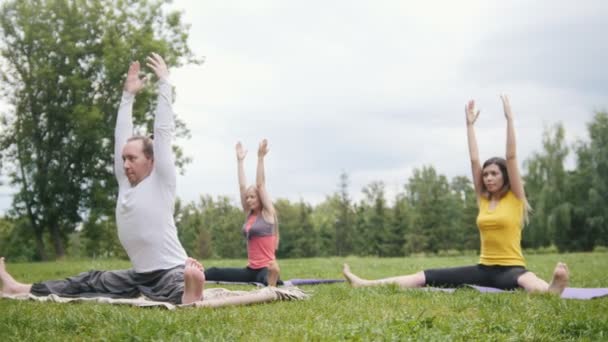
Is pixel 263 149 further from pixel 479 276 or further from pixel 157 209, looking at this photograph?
pixel 479 276

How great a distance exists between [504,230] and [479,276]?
2.03ft

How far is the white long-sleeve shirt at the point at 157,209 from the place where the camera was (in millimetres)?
5070

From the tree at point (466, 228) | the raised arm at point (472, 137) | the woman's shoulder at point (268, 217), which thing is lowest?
the tree at point (466, 228)

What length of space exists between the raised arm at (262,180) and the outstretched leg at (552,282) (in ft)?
12.0

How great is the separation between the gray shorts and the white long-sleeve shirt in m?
0.11

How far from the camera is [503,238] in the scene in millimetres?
6625

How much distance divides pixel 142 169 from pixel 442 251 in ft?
163

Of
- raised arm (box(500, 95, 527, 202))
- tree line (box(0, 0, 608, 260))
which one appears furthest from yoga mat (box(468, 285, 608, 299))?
tree line (box(0, 0, 608, 260))

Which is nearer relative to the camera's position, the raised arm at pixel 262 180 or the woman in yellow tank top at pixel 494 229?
the woman in yellow tank top at pixel 494 229

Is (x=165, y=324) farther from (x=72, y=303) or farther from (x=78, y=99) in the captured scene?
(x=78, y=99)

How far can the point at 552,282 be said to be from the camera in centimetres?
562

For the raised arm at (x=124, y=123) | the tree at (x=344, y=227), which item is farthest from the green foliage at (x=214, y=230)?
the raised arm at (x=124, y=123)

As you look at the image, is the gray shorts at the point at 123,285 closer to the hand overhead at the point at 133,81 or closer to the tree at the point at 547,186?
the hand overhead at the point at 133,81

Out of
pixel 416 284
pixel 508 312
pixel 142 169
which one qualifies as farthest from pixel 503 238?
pixel 142 169
